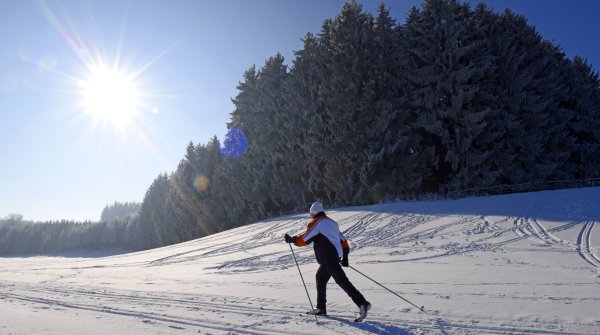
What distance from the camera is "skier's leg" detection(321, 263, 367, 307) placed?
5.65 m

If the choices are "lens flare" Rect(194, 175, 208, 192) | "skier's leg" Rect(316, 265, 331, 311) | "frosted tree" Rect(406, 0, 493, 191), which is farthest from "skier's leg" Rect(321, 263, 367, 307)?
"lens flare" Rect(194, 175, 208, 192)

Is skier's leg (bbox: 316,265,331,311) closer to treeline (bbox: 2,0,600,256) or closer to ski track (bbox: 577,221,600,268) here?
ski track (bbox: 577,221,600,268)

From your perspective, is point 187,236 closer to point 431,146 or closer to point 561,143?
point 431,146

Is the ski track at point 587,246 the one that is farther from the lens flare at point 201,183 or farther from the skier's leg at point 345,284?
the lens flare at point 201,183

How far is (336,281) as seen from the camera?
589 cm

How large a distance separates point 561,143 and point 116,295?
31771 mm

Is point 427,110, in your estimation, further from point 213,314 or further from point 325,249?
point 213,314

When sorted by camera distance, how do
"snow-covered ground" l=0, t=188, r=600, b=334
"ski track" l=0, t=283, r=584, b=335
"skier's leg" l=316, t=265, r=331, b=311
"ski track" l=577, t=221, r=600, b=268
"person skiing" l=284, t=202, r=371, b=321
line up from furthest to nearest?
"ski track" l=577, t=221, r=600, b=268 → "skier's leg" l=316, t=265, r=331, b=311 → "person skiing" l=284, t=202, r=371, b=321 → "snow-covered ground" l=0, t=188, r=600, b=334 → "ski track" l=0, t=283, r=584, b=335

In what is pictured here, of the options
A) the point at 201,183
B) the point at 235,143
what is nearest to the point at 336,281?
the point at 235,143

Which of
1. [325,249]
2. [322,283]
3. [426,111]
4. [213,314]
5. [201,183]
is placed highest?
[426,111]

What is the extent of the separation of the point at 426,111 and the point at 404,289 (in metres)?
20.6

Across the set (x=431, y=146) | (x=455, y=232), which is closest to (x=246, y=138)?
(x=431, y=146)

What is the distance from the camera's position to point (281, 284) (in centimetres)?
920

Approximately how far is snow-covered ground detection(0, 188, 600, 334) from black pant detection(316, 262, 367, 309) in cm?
32
